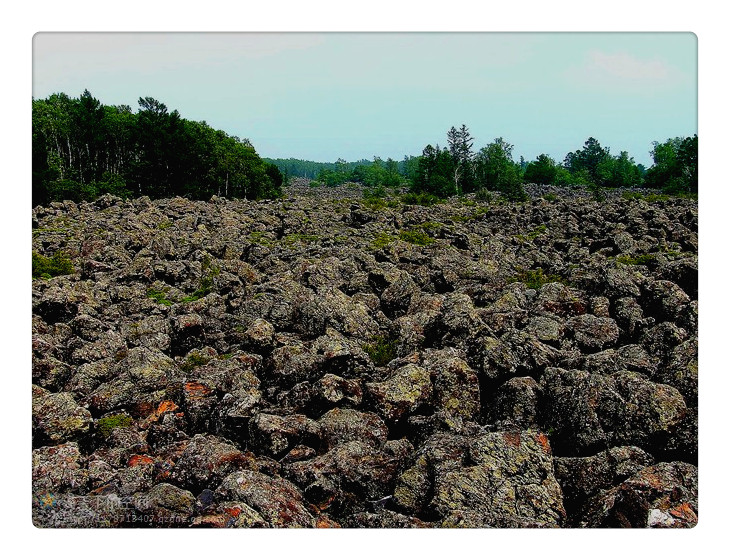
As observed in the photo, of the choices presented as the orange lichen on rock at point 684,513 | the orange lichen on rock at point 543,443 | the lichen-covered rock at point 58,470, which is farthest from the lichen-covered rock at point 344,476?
the orange lichen on rock at point 684,513

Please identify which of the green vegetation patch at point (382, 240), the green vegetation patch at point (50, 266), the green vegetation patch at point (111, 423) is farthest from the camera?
the green vegetation patch at point (382, 240)

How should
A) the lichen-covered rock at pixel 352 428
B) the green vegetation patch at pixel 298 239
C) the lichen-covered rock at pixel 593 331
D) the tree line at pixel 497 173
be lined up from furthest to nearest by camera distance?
1. the tree line at pixel 497 173
2. the green vegetation patch at pixel 298 239
3. the lichen-covered rock at pixel 593 331
4. the lichen-covered rock at pixel 352 428

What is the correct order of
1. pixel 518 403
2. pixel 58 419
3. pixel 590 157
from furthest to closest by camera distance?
1. pixel 590 157
2. pixel 518 403
3. pixel 58 419

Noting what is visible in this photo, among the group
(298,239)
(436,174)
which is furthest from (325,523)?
(436,174)

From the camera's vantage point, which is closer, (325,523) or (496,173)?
(325,523)

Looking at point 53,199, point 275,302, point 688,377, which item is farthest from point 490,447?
point 53,199

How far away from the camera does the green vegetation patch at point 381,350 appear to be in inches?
565

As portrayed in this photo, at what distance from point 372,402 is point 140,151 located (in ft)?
232

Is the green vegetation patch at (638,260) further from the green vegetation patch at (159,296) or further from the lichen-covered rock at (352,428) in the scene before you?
the green vegetation patch at (159,296)

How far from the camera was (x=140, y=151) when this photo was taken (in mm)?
72750

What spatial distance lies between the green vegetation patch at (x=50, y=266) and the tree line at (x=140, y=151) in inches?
1611

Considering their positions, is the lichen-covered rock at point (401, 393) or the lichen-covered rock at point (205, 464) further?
the lichen-covered rock at point (401, 393)

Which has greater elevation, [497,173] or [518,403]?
[497,173]

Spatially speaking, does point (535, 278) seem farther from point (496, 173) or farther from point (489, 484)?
point (496, 173)
